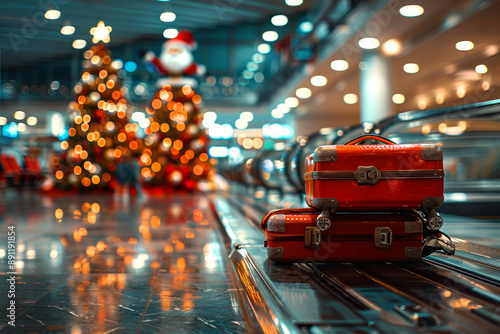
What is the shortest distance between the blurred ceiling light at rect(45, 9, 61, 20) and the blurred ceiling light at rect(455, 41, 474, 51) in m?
9.67

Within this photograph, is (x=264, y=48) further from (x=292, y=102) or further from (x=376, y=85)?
(x=376, y=85)

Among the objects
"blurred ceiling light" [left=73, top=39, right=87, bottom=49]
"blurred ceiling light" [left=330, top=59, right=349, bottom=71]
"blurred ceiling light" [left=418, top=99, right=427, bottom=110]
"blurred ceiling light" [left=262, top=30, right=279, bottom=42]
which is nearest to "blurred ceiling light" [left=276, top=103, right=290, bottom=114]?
"blurred ceiling light" [left=262, top=30, right=279, bottom=42]

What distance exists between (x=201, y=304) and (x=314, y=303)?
0.64 metres

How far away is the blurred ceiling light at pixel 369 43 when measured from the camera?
1288 cm

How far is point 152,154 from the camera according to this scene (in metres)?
15.0

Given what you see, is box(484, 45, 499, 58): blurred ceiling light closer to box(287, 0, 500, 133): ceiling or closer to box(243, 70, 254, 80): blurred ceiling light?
box(287, 0, 500, 133): ceiling

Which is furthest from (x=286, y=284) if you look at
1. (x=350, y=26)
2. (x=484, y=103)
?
(x=350, y=26)

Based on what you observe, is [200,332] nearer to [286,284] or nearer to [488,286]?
[286,284]

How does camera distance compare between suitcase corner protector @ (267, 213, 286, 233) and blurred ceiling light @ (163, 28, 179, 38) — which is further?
blurred ceiling light @ (163, 28, 179, 38)

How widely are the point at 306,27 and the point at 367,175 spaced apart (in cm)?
1410

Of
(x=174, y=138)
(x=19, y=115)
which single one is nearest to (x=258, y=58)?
(x=174, y=138)

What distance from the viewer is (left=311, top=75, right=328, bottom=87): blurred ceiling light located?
18.2 meters

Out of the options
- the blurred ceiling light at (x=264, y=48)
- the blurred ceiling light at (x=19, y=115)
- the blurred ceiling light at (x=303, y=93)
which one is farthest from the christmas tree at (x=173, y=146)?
the blurred ceiling light at (x=19, y=115)

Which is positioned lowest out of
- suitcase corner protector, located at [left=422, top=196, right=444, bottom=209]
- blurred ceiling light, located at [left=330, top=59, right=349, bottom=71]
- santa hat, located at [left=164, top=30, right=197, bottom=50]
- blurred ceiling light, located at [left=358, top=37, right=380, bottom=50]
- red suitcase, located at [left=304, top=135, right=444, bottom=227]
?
suitcase corner protector, located at [left=422, top=196, right=444, bottom=209]
